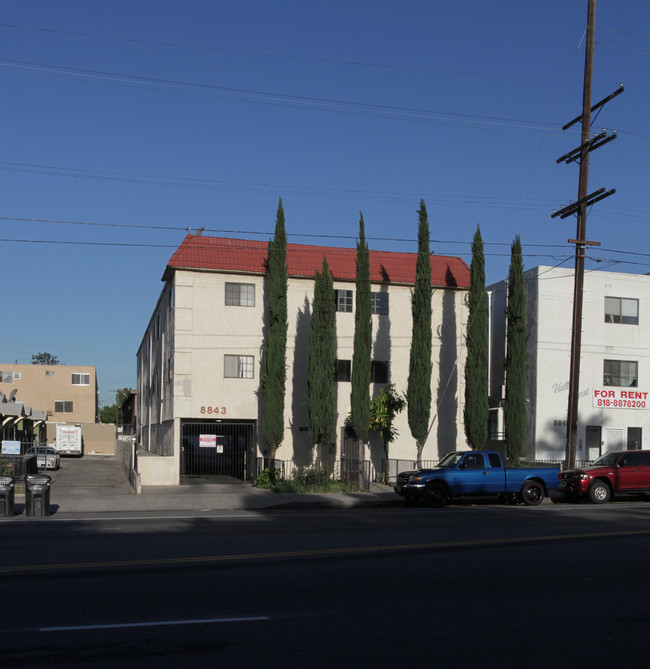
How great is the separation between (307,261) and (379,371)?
5.39 meters

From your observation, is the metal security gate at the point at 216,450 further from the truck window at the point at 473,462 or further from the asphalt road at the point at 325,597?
the asphalt road at the point at 325,597

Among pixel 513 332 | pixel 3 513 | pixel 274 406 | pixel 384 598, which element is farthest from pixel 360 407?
pixel 384 598

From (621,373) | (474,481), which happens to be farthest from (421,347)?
(621,373)

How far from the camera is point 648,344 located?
3388 centimetres

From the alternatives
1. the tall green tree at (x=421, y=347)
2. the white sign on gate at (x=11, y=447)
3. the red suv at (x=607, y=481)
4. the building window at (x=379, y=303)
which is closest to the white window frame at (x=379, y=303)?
the building window at (x=379, y=303)

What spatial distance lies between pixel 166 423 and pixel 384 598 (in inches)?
984

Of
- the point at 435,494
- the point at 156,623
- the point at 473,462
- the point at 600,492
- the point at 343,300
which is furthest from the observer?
the point at 343,300

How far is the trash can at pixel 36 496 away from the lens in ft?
62.2

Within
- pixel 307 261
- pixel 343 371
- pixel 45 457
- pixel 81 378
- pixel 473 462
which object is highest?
pixel 307 261

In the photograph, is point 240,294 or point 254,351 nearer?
point 254,351

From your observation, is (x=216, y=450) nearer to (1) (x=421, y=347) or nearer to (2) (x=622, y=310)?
(1) (x=421, y=347)

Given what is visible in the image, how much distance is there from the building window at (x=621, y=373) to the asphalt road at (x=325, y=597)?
19.0 m

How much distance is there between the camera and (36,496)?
1898cm

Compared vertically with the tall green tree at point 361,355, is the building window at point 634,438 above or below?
below
